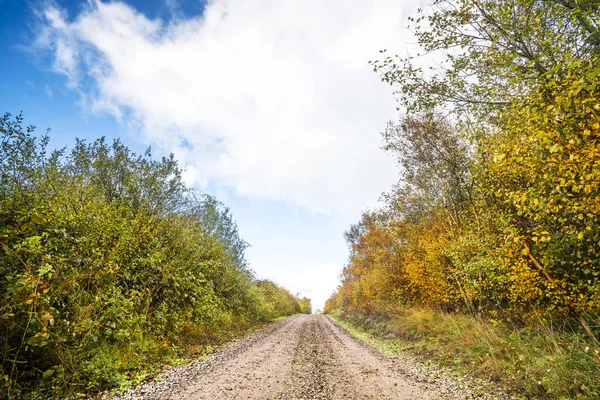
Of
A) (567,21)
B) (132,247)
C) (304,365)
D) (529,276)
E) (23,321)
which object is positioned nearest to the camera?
(23,321)

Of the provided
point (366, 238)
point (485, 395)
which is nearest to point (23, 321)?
point (485, 395)

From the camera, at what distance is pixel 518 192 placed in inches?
214

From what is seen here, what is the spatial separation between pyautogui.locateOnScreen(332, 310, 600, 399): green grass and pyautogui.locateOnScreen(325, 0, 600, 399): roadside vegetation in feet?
0.11

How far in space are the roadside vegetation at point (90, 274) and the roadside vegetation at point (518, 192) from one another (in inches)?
356

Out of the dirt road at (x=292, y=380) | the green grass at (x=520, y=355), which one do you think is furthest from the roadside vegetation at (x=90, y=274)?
the green grass at (x=520, y=355)

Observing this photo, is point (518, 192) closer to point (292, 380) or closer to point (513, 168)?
point (513, 168)

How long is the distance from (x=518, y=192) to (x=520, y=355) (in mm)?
4157

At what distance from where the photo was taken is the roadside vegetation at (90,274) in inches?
202

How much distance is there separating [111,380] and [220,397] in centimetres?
286

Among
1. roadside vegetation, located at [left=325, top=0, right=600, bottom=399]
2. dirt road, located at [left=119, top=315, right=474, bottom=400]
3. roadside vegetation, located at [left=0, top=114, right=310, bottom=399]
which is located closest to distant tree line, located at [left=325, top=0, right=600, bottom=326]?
roadside vegetation, located at [left=325, top=0, right=600, bottom=399]

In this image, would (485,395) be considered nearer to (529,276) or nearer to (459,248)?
(529,276)

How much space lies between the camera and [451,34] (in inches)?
290

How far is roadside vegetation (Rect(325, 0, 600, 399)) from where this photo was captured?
469cm

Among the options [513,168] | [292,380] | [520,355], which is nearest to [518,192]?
[513,168]
